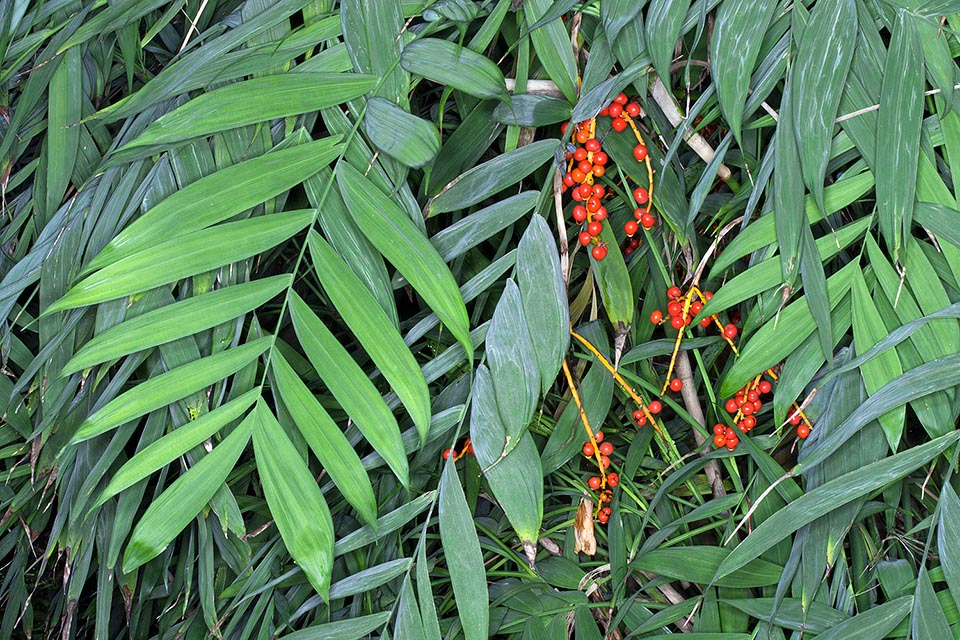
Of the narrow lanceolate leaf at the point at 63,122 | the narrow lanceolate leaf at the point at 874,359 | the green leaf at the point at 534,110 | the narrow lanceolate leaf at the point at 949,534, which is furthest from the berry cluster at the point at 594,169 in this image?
the narrow lanceolate leaf at the point at 63,122

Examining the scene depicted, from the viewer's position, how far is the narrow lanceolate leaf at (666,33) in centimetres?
47

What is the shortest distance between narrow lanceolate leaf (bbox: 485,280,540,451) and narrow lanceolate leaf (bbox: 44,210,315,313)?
137 mm

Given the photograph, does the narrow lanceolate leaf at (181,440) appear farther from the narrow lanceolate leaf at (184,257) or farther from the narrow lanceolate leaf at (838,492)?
the narrow lanceolate leaf at (838,492)

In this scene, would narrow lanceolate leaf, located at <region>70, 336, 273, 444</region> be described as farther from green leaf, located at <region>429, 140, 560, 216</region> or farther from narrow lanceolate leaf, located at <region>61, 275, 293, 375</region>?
green leaf, located at <region>429, 140, 560, 216</region>

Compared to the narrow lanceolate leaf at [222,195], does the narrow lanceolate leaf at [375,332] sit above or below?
below

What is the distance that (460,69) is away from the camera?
0.50 meters

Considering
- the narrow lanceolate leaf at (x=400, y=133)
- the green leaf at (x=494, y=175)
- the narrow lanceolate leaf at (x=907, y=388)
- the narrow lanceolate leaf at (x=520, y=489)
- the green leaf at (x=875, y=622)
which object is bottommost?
the green leaf at (x=875, y=622)

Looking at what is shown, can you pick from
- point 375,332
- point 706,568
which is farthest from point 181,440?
point 706,568

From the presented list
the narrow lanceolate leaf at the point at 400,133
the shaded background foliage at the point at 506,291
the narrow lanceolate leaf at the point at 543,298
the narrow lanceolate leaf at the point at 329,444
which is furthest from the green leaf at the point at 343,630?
the narrow lanceolate leaf at the point at 400,133

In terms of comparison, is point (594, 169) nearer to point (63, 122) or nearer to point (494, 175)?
point (494, 175)

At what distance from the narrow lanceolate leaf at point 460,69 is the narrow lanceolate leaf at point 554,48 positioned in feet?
0.12

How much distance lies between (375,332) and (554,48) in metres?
0.21

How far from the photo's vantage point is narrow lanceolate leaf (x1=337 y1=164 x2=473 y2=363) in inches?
19.3

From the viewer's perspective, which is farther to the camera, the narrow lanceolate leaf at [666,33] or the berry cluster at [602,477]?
the berry cluster at [602,477]
